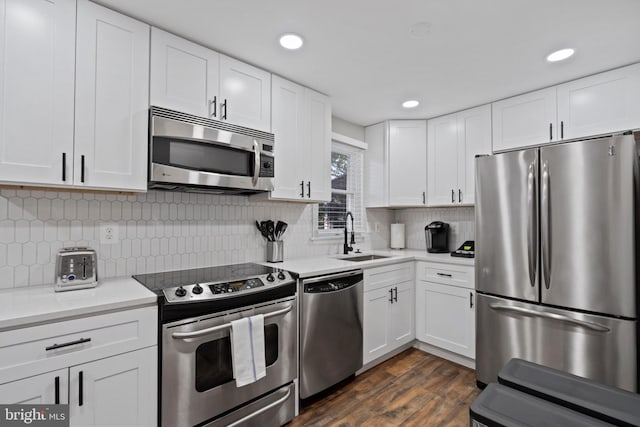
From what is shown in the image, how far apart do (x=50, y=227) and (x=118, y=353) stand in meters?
0.90

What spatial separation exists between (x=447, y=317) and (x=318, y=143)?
2041 millimetres

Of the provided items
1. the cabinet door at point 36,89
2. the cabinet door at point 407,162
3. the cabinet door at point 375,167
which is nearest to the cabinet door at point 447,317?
the cabinet door at point 407,162

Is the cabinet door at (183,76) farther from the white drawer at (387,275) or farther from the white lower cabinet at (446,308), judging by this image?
the white lower cabinet at (446,308)

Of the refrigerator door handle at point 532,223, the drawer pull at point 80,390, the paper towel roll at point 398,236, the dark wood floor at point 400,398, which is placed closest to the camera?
the drawer pull at point 80,390

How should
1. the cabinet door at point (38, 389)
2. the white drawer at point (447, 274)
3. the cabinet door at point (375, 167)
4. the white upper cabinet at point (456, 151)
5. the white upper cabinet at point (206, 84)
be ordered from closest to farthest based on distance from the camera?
the cabinet door at point (38, 389)
the white upper cabinet at point (206, 84)
the white drawer at point (447, 274)
the white upper cabinet at point (456, 151)
the cabinet door at point (375, 167)

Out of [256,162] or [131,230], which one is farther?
[256,162]

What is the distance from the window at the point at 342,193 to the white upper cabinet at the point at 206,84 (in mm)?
1272

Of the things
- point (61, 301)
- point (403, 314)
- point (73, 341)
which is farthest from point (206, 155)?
point (403, 314)

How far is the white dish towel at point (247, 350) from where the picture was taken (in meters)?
1.75

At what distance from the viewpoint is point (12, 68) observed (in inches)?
57.9

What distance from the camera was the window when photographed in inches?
134

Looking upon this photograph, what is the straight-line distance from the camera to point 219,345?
5.78 feet

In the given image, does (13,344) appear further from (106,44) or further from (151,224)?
(106,44)

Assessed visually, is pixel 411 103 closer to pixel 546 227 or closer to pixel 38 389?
pixel 546 227
